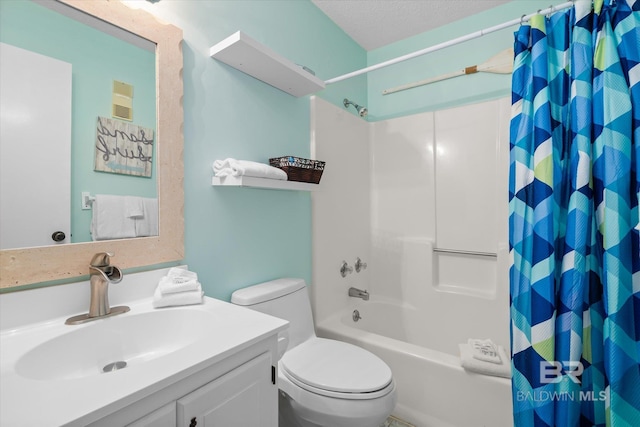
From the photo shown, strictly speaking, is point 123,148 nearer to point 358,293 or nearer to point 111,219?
point 111,219

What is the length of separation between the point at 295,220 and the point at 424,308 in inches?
47.5

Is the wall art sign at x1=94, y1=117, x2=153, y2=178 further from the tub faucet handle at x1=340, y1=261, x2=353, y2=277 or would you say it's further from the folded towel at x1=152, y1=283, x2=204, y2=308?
the tub faucet handle at x1=340, y1=261, x2=353, y2=277

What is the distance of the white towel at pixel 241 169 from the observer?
1213 millimetres

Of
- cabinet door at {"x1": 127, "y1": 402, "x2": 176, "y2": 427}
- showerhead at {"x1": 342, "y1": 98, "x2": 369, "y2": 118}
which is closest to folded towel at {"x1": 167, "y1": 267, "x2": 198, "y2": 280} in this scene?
cabinet door at {"x1": 127, "y1": 402, "x2": 176, "y2": 427}

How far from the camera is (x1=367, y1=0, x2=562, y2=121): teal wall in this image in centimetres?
200

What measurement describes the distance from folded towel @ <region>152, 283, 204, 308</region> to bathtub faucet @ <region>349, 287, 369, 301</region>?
126 cm

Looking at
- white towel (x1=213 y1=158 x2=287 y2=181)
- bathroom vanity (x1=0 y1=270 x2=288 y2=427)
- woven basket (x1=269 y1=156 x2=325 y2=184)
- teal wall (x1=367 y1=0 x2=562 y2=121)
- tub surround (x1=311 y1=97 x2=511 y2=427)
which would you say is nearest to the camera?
bathroom vanity (x1=0 y1=270 x2=288 y2=427)

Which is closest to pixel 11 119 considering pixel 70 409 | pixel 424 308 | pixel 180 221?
pixel 180 221

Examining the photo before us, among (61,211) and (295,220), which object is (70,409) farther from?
(295,220)

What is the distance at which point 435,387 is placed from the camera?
143cm

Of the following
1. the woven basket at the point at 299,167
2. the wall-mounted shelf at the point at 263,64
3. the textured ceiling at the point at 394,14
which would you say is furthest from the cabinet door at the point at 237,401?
the textured ceiling at the point at 394,14

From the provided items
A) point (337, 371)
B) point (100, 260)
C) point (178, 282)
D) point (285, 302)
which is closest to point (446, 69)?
point (285, 302)

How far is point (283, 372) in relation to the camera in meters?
1.24

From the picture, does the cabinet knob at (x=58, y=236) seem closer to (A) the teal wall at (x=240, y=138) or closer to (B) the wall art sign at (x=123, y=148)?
(B) the wall art sign at (x=123, y=148)
